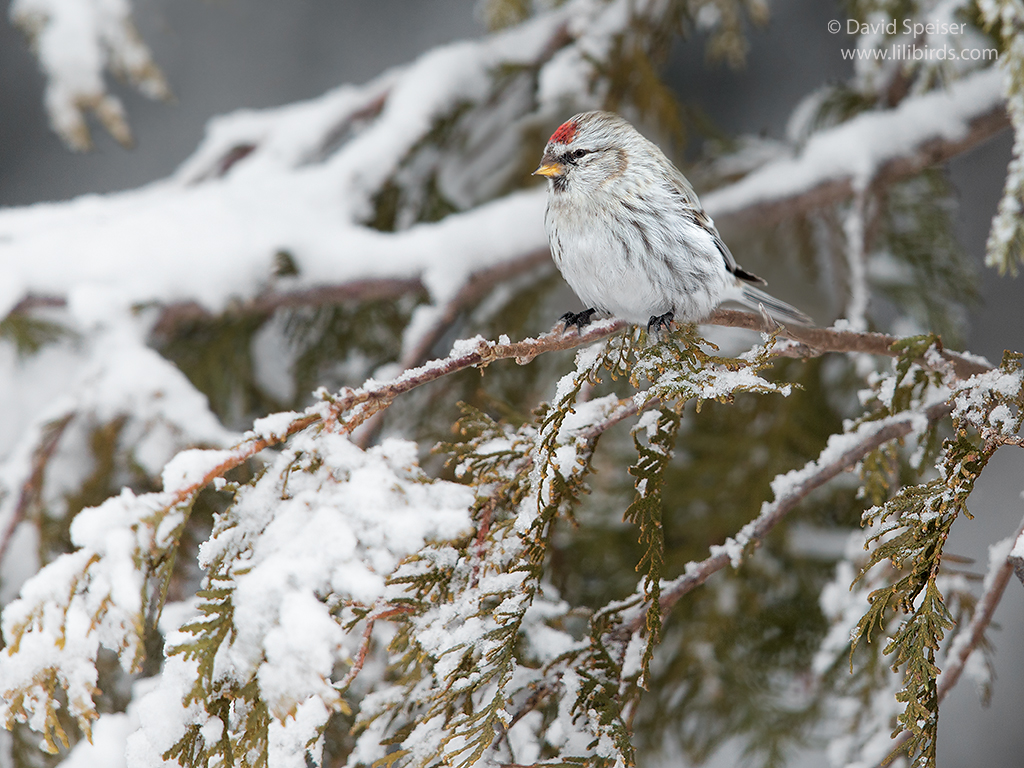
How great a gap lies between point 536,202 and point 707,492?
2.94 ft

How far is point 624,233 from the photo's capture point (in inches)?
45.1

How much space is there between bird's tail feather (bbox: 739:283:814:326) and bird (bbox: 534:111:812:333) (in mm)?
39

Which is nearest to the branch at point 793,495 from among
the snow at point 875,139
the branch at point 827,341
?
the branch at point 827,341

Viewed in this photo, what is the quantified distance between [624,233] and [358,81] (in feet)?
10.3

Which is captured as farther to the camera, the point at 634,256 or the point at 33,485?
the point at 33,485

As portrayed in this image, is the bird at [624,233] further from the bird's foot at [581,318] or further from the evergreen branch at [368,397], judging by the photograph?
the evergreen branch at [368,397]

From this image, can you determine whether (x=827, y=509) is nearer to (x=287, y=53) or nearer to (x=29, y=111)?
(x=287, y=53)

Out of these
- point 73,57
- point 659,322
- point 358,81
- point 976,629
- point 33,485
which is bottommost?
point 976,629

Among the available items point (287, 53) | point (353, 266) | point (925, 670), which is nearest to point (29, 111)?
point (287, 53)

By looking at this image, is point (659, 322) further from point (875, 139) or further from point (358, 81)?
point (358, 81)

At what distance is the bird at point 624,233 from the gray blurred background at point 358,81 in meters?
2.01

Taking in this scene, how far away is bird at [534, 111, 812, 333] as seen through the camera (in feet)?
3.68

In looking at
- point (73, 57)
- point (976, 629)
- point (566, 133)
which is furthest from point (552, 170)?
point (73, 57)

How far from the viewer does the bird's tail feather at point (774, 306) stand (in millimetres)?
1274
